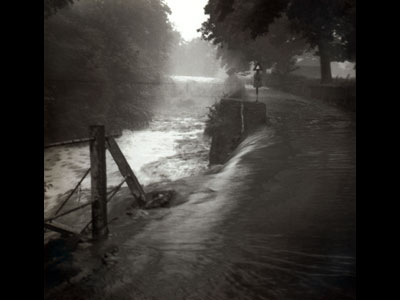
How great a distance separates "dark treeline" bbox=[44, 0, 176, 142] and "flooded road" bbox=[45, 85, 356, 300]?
468 inches

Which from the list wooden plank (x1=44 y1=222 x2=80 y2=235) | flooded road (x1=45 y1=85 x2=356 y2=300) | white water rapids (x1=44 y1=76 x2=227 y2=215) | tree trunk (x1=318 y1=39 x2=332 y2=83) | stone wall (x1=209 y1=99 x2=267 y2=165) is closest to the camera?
flooded road (x1=45 y1=85 x2=356 y2=300)

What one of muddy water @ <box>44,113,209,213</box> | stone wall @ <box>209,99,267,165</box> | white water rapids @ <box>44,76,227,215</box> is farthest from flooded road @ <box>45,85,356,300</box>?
muddy water @ <box>44,113,209,213</box>

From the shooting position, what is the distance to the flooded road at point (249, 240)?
13.2ft

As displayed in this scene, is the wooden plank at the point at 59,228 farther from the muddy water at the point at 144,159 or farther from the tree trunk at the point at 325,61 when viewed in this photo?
the tree trunk at the point at 325,61

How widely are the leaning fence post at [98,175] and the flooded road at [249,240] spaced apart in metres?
0.44

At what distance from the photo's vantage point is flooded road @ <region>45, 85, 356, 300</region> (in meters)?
4.02

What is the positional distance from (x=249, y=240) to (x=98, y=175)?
8.85 ft

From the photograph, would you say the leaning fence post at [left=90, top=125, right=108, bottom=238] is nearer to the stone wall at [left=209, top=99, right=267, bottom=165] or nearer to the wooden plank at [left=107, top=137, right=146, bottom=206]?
the wooden plank at [left=107, top=137, right=146, bottom=206]

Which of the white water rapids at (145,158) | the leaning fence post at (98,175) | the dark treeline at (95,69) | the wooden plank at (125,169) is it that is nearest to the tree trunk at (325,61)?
the white water rapids at (145,158)

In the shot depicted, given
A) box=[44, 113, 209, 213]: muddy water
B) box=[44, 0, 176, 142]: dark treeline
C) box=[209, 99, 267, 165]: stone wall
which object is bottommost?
box=[44, 113, 209, 213]: muddy water

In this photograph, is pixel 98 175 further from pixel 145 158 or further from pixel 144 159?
pixel 145 158
